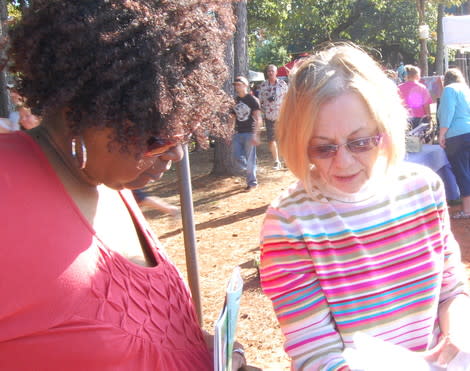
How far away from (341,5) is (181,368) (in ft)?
126

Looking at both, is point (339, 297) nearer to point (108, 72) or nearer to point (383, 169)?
point (383, 169)

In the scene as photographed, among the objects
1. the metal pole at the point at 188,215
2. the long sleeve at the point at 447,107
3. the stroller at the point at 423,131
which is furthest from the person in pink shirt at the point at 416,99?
the metal pole at the point at 188,215

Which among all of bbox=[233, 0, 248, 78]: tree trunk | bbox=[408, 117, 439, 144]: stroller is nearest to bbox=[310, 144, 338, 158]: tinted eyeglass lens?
bbox=[408, 117, 439, 144]: stroller

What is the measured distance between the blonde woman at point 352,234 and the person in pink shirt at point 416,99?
9364mm

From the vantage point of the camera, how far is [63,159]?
1396mm

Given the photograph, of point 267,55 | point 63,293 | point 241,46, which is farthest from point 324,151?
point 267,55

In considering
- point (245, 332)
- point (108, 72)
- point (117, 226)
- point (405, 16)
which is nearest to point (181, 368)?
point (117, 226)

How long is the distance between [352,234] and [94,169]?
0.73 metres

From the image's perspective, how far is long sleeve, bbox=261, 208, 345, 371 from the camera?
145cm

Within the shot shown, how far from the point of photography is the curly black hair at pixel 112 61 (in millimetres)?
1302

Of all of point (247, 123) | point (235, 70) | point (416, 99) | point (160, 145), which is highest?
point (160, 145)

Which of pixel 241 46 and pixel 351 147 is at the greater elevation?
pixel 241 46

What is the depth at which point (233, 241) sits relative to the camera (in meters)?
7.10

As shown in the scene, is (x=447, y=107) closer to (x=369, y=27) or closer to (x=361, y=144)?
(x=361, y=144)
